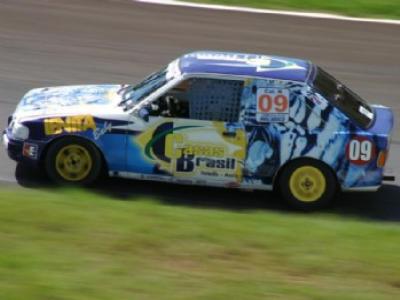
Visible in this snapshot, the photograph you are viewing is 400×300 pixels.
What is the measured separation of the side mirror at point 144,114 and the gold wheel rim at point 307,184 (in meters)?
1.65

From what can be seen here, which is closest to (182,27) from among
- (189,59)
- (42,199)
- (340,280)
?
(189,59)

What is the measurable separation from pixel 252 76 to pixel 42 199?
3.33 m

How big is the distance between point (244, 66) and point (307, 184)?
1427mm

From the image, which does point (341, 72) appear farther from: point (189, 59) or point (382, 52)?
point (189, 59)

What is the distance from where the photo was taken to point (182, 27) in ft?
61.3

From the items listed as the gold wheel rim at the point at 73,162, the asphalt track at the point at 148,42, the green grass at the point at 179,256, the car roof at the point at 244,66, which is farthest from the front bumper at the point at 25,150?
the green grass at the point at 179,256

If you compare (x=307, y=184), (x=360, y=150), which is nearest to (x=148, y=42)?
(x=307, y=184)

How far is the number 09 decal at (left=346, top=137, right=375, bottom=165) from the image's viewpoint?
9938mm

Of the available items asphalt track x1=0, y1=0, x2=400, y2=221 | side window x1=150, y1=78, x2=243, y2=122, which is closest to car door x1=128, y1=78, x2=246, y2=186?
side window x1=150, y1=78, x2=243, y2=122

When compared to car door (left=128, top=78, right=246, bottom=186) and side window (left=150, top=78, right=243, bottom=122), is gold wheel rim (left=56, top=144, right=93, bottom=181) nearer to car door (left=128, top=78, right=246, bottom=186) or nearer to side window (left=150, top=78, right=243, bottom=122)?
car door (left=128, top=78, right=246, bottom=186)

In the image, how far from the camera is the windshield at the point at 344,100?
1011cm

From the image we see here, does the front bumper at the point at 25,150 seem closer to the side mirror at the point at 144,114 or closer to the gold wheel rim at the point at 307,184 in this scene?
the side mirror at the point at 144,114

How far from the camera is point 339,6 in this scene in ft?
68.2

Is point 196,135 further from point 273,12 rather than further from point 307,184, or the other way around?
point 273,12
